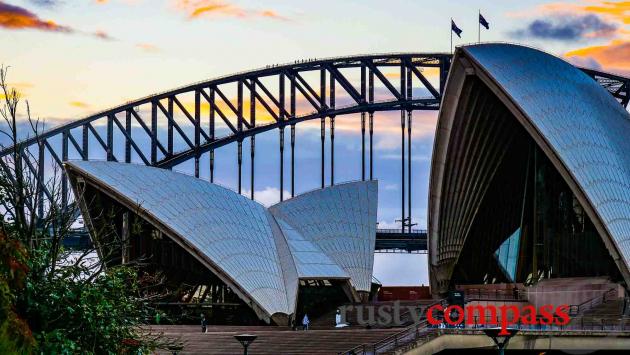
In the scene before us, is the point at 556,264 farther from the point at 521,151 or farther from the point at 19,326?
the point at 19,326

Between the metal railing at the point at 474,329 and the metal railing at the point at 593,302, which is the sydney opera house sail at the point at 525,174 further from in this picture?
the metal railing at the point at 474,329

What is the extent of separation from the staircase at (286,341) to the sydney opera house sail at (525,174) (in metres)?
16.4

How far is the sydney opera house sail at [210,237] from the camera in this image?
219 feet

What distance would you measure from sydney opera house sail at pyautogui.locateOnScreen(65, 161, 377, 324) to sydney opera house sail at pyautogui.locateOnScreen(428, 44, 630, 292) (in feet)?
24.9

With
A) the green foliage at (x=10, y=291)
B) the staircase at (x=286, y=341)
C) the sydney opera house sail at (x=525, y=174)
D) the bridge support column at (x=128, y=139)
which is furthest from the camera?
the bridge support column at (x=128, y=139)

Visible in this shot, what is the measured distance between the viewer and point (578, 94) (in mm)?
70438

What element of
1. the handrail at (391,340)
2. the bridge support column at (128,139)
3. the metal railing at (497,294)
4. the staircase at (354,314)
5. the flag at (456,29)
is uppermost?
the flag at (456,29)

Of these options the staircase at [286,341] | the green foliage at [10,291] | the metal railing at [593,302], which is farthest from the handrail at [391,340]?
the green foliage at [10,291]

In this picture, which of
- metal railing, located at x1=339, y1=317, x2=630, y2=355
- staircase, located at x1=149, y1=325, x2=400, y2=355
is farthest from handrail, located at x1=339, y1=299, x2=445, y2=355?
staircase, located at x1=149, y1=325, x2=400, y2=355

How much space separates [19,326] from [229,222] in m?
41.8

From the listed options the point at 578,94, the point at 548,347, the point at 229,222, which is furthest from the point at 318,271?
the point at 548,347

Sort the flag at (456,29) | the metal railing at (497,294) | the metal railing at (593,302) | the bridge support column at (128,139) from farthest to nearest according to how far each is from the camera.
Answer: the bridge support column at (128,139) → the flag at (456,29) → the metal railing at (497,294) → the metal railing at (593,302)

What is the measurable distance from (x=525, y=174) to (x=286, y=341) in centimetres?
2433

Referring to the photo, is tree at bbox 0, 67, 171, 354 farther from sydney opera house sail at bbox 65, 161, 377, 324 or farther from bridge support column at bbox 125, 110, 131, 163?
bridge support column at bbox 125, 110, 131, 163
